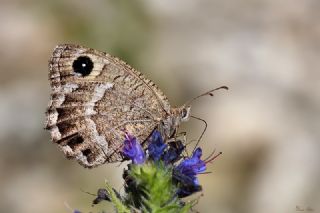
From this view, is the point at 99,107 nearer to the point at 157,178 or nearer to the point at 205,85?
the point at 157,178

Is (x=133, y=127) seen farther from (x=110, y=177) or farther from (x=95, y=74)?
(x=110, y=177)

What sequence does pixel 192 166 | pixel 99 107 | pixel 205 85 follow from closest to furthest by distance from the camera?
pixel 192 166 < pixel 99 107 < pixel 205 85

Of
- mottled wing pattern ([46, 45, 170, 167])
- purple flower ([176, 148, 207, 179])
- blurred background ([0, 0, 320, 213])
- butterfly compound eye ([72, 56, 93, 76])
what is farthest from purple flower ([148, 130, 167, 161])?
blurred background ([0, 0, 320, 213])

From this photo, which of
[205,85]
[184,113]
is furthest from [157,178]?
[205,85]

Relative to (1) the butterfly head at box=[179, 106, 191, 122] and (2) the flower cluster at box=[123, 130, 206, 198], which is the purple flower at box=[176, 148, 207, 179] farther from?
(1) the butterfly head at box=[179, 106, 191, 122]

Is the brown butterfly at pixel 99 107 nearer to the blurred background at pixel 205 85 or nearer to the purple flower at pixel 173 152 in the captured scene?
the purple flower at pixel 173 152

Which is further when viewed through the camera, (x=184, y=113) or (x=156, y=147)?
(x=184, y=113)

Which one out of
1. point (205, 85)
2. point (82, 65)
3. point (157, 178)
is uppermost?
point (205, 85)
